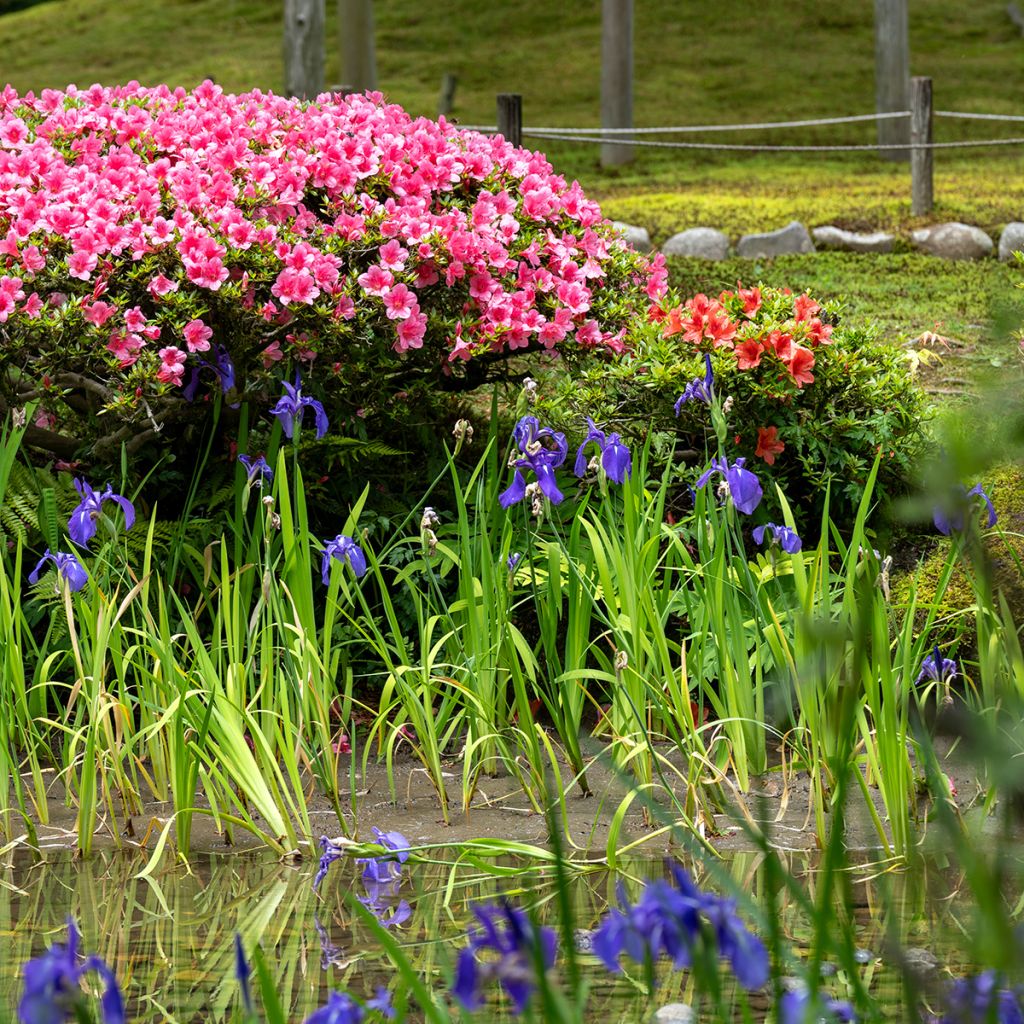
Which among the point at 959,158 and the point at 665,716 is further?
the point at 959,158

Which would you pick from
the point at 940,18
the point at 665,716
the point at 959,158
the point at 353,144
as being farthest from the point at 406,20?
the point at 665,716

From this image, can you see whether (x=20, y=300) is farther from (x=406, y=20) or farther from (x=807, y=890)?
(x=406, y=20)

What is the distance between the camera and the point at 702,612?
130 inches

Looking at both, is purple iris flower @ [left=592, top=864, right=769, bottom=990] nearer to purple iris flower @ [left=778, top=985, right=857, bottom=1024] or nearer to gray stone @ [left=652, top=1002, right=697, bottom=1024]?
purple iris flower @ [left=778, top=985, right=857, bottom=1024]

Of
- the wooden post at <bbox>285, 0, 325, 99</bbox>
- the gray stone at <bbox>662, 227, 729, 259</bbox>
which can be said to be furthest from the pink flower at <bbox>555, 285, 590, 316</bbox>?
the wooden post at <bbox>285, 0, 325, 99</bbox>

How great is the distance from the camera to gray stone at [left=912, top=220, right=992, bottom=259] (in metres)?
9.84

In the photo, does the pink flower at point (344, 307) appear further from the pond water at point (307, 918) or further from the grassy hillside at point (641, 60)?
the grassy hillside at point (641, 60)

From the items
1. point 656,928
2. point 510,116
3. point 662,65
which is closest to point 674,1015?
point 656,928

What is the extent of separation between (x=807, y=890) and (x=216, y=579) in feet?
6.25

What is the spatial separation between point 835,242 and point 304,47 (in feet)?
19.2

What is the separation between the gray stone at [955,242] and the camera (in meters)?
9.84

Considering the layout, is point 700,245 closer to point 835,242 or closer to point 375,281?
point 835,242

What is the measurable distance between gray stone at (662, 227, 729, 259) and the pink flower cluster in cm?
534

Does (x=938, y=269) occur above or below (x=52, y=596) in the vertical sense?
above
